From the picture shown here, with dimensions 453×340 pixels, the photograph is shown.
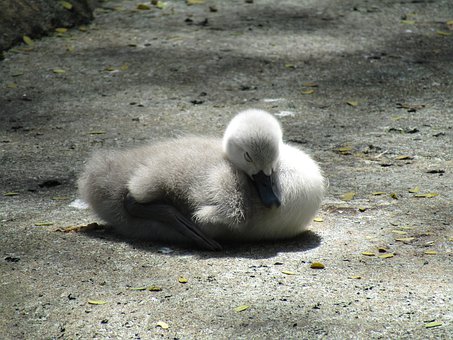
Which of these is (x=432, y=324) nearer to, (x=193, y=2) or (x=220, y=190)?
(x=220, y=190)

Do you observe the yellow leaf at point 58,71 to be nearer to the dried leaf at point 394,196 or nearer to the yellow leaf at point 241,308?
the dried leaf at point 394,196

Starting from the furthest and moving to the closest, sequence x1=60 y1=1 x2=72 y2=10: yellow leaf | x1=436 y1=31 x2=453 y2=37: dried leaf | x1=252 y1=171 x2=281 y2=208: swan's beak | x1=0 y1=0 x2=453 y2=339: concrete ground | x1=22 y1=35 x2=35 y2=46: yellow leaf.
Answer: x1=60 y1=1 x2=72 y2=10: yellow leaf → x1=436 y1=31 x2=453 y2=37: dried leaf → x1=22 y1=35 x2=35 y2=46: yellow leaf → x1=252 y1=171 x2=281 y2=208: swan's beak → x1=0 y1=0 x2=453 y2=339: concrete ground

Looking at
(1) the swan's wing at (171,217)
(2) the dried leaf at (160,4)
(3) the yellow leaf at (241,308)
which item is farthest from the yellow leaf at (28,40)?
(3) the yellow leaf at (241,308)

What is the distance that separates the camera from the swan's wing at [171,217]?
442 cm

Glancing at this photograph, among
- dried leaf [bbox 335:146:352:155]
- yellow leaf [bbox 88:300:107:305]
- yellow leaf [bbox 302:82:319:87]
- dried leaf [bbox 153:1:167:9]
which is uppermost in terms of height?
dried leaf [bbox 153:1:167:9]

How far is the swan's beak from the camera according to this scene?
4.28 m

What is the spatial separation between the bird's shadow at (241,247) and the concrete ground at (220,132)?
20mm

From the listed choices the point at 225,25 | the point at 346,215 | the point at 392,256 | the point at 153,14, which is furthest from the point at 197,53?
the point at 392,256

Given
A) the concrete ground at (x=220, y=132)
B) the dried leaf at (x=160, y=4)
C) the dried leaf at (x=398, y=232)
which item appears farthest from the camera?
the dried leaf at (x=160, y=4)

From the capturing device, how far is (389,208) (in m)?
4.98

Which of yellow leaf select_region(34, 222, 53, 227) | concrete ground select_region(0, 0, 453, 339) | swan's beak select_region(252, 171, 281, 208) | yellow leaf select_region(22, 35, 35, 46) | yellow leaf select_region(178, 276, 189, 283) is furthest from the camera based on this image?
yellow leaf select_region(22, 35, 35, 46)

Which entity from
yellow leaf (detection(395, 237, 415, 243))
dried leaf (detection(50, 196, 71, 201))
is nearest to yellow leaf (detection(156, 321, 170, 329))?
yellow leaf (detection(395, 237, 415, 243))

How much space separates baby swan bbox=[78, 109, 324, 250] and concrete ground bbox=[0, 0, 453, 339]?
13 centimetres

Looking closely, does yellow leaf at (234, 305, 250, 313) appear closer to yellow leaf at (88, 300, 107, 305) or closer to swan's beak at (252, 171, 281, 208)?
yellow leaf at (88, 300, 107, 305)
